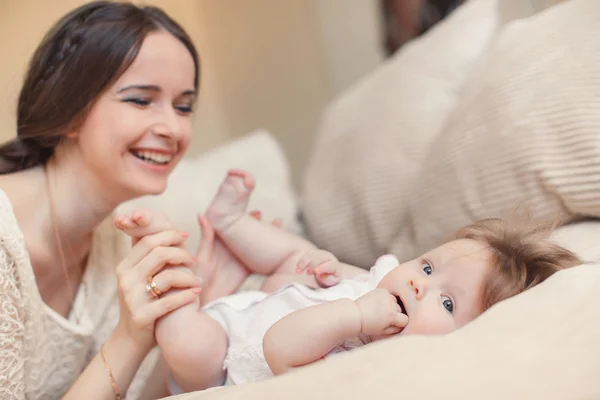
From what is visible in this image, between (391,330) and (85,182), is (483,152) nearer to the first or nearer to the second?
(391,330)

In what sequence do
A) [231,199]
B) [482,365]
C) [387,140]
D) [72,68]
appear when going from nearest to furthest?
[482,365]
[72,68]
[231,199]
[387,140]

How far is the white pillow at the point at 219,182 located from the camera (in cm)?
140

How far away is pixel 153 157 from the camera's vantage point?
1094 mm

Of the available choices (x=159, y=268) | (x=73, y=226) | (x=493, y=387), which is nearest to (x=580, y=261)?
(x=493, y=387)

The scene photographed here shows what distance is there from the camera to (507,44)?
118 centimetres

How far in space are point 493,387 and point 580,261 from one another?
366mm

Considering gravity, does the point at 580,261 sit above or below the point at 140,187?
below

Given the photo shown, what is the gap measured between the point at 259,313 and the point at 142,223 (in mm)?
238

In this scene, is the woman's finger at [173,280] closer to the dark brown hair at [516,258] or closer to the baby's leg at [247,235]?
the baby's leg at [247,235]

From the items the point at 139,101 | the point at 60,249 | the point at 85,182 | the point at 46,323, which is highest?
the point at 139,101

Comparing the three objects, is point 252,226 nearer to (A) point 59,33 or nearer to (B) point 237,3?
(A) point 59,33

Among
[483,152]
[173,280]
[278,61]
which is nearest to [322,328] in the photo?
[173,280]

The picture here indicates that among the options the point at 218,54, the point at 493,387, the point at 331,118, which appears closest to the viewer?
the point at 493,387

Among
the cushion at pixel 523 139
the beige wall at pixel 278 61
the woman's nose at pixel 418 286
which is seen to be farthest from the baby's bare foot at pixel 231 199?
the beige wall at pixel 278 61
